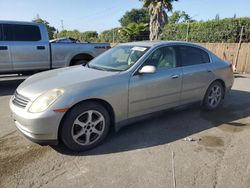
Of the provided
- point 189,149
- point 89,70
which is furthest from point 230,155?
point 89,70

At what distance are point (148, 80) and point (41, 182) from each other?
2173 mm

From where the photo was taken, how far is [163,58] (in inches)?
178

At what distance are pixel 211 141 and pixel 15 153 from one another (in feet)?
9.67

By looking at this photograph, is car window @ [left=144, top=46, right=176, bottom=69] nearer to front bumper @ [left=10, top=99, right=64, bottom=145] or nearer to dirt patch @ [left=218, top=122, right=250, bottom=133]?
dirt patch @ [left=218, top=122, right=250, bottom=133]

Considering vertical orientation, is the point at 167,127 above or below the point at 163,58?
below

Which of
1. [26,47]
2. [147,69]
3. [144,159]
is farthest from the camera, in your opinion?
[26,47]

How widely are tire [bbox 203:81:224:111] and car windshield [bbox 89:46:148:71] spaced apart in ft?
6.17

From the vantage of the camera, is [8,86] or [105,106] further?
[8,86]

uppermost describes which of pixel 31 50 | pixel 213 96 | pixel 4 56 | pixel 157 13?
pixel 157 13

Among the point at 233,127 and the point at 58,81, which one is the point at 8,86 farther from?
the point at 233,127

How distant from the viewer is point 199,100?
5.23 meters

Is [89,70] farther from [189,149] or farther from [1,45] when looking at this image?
[1,45]

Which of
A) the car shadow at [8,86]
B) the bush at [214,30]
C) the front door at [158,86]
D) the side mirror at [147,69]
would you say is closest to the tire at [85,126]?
the front door at [158,86]

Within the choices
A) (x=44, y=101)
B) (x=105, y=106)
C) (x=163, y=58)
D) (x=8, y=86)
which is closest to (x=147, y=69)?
(x=163, y=58)
